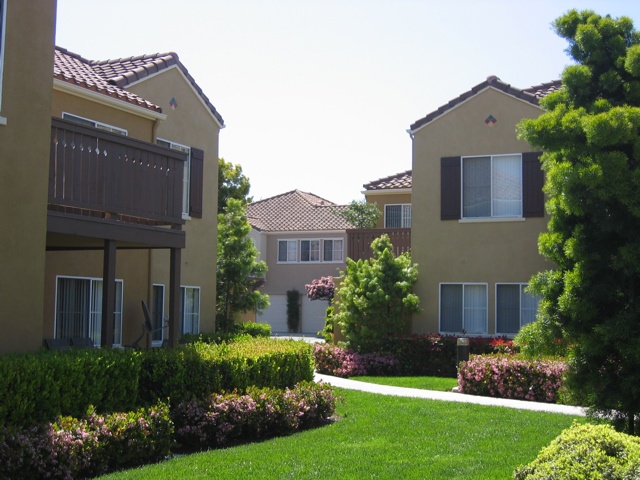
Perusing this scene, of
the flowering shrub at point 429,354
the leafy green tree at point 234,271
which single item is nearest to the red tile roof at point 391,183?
the leafy green tree at point 234,271

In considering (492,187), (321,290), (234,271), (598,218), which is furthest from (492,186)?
(321,290)

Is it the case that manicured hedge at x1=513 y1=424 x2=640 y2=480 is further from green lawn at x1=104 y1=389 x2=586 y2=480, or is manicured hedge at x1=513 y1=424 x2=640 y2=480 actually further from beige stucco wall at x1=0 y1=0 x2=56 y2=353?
beige stucco wall at x1=0 y1=0 x2=56 y2=353

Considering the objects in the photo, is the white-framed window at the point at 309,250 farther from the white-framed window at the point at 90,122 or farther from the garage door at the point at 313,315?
the white-framed window at the point at 90,122

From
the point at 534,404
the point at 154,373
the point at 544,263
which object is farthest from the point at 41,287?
A: the point at 544,263

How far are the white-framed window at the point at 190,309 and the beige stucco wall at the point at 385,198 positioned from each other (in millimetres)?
11959

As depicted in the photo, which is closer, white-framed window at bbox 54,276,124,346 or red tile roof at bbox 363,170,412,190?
white-framed window at bbox 54,276,124,346

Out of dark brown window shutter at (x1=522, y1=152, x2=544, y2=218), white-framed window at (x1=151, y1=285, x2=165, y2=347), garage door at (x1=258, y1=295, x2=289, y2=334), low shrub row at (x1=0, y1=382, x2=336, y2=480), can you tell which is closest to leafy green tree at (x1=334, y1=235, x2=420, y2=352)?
dark brown window shutter at (x1=522, y1=152, x2=544, y2=218)

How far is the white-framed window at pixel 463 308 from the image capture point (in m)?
22.2

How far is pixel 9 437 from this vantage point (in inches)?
350

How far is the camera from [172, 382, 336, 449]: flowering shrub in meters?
11.5

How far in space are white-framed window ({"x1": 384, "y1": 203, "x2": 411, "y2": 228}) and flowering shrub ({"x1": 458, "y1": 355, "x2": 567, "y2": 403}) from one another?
49.6ft

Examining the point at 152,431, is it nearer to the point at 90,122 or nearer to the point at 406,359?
the point at 90,122

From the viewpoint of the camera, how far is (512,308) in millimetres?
21859

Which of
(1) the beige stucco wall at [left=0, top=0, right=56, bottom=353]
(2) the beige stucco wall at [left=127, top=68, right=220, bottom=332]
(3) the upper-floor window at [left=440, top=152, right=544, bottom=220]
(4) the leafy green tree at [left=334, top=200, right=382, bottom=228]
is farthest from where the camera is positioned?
(4) the leafy green tree at [left=334, top=200, right=382, bottom=228]
